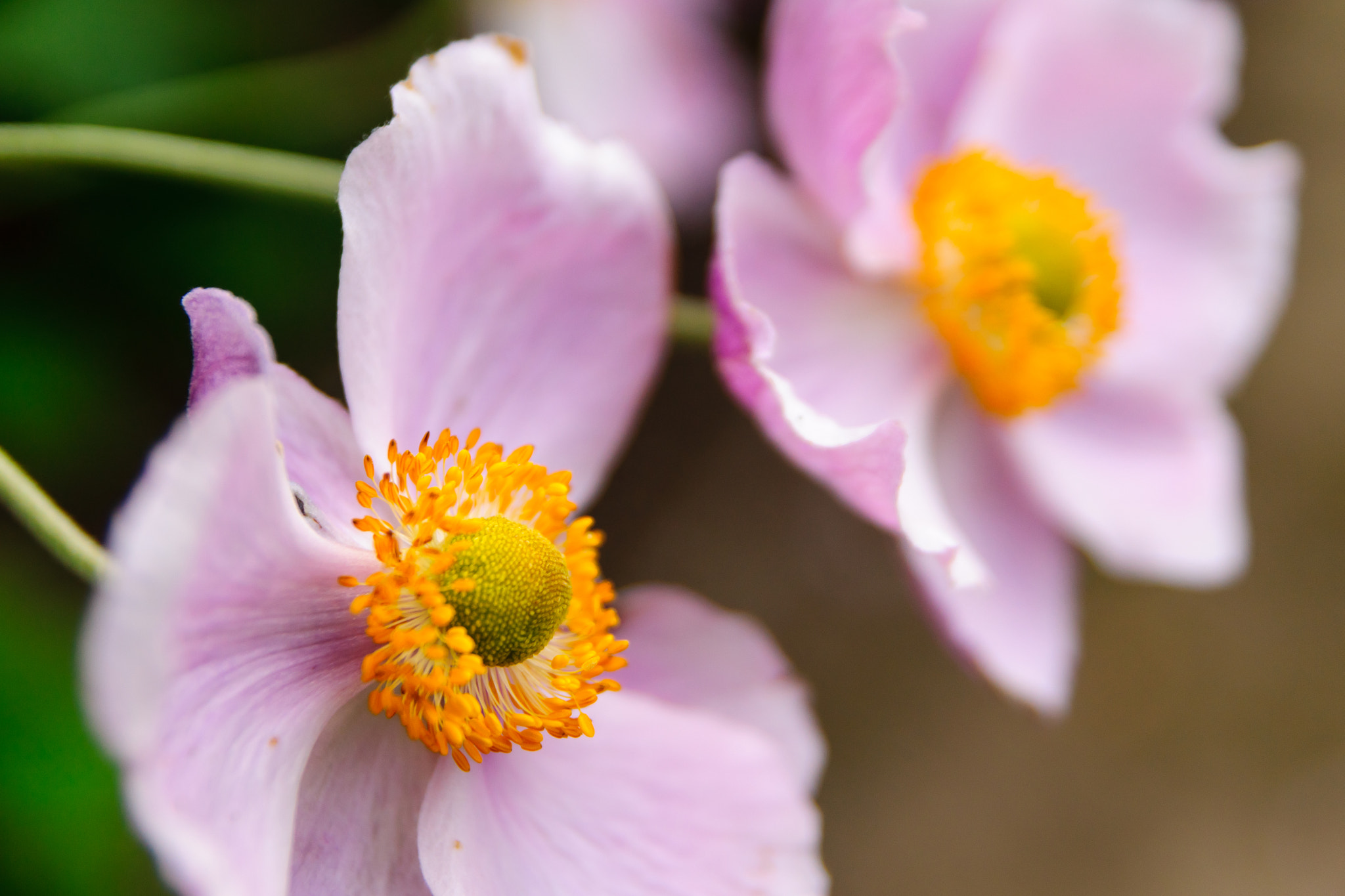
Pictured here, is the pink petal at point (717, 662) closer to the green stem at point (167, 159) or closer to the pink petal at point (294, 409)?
the pink petal at point (294, 409)

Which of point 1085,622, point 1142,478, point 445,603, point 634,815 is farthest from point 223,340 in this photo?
point 1085,622

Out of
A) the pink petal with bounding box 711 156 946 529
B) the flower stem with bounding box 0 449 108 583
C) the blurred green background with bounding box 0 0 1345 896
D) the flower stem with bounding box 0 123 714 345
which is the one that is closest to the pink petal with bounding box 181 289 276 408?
the flower stem with bounding box 0 449 108 583

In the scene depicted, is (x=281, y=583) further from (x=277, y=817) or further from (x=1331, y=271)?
(x=1331, y=271)

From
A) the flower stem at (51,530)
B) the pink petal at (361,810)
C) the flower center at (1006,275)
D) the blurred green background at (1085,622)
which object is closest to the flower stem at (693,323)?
the flower center at (1006,275)

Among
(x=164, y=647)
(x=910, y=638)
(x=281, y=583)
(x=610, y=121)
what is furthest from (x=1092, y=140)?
(x=910, y=638)

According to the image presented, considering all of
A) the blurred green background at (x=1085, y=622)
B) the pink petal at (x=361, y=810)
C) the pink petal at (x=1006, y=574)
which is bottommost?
the blurred green background at (x=1085, y=622)

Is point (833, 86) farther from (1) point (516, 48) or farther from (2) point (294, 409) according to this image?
(2) point (294, 409)
